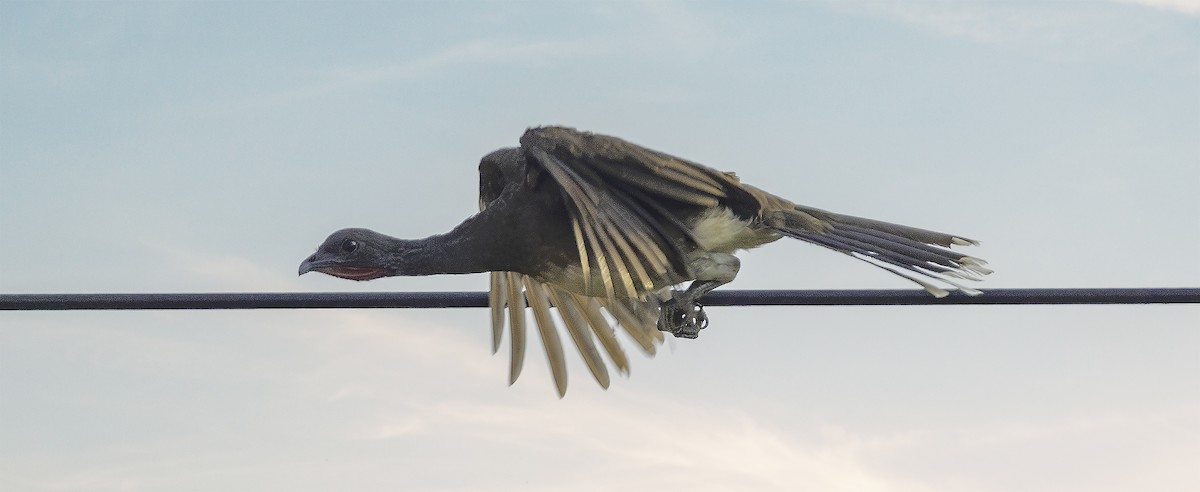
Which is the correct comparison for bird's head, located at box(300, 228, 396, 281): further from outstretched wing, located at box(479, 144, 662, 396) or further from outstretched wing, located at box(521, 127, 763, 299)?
outstretched wing, located at box(521, 127, 763, 299)

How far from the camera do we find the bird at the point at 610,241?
5.18 m

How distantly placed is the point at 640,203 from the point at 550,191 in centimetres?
48

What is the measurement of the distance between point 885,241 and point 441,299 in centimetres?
221

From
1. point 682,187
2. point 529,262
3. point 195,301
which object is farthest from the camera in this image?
point 529,262

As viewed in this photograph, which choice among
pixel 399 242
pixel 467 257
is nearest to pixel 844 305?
pixel 467 257

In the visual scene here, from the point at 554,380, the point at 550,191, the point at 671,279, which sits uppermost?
the point at 550,191

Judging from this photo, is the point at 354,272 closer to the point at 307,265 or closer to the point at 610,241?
the point at 307,265

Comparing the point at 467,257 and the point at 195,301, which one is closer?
the point at 195,301

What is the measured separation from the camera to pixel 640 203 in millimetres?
5344

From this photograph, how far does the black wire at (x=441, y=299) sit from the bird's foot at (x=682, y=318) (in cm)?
77

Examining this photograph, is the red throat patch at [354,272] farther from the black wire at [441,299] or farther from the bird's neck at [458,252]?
the black wire at [441,299]

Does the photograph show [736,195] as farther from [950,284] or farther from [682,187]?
[950,284]

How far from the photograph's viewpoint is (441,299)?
4793 millimetres

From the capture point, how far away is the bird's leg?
218 inches
